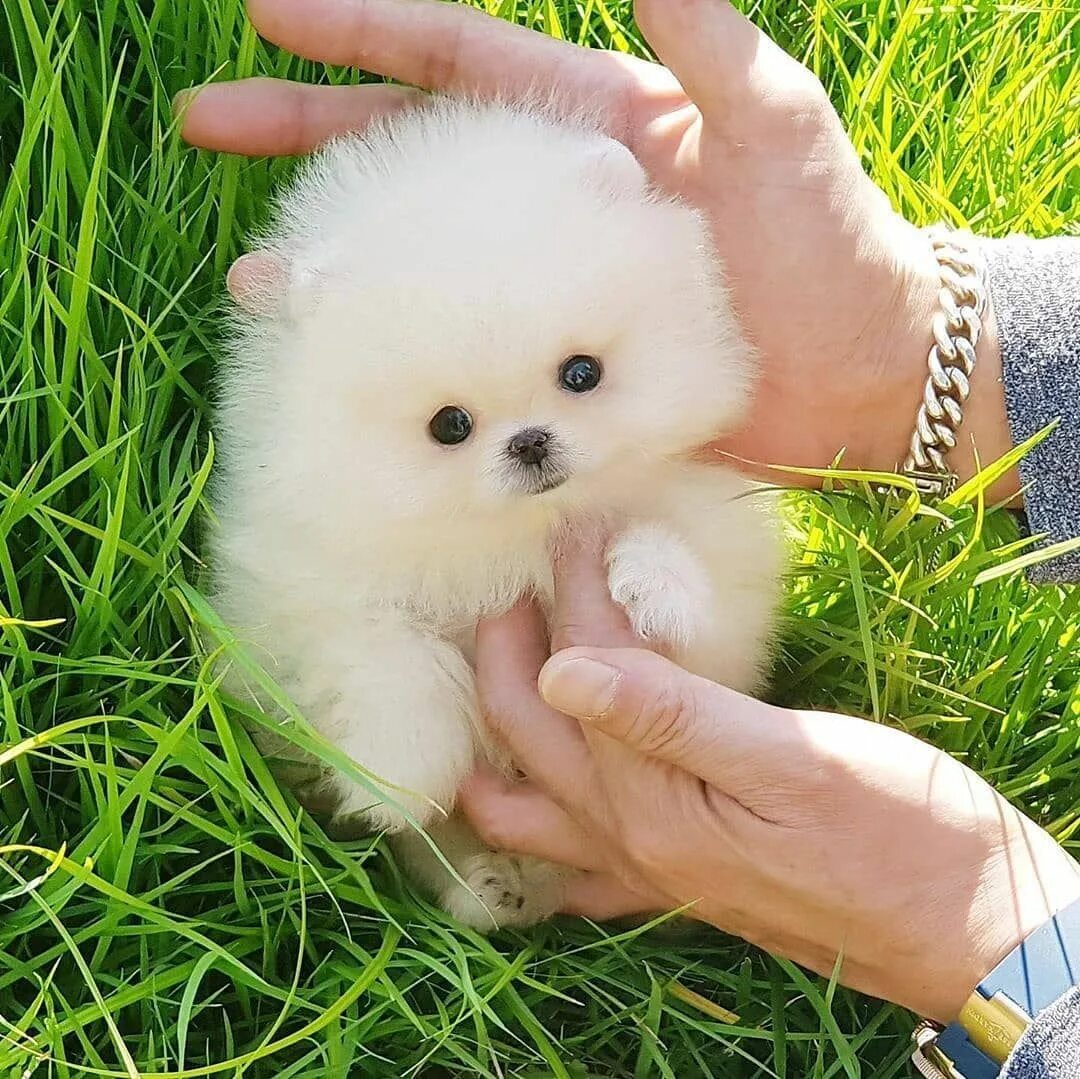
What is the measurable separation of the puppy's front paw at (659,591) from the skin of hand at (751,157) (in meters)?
0.31

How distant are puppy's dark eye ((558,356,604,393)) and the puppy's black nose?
69mm

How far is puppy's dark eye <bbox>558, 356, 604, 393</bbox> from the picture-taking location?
1414 mm

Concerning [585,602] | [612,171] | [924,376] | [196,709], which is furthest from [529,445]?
[924,376]

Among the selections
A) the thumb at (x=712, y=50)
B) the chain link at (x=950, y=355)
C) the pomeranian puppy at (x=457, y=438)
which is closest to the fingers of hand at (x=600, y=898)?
the pomeranian puppy at (x=457, y=438)

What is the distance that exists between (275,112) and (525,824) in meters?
1.13

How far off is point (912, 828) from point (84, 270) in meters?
1.28

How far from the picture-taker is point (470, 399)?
139 cm

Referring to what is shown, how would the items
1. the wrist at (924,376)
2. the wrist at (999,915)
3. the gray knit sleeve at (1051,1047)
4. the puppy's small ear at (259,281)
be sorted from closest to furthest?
the gray knit sleeve at (1051,1047) → the wrist at (999,915) → the puppy's small ear at (259,281) → the wrist at (924,376)

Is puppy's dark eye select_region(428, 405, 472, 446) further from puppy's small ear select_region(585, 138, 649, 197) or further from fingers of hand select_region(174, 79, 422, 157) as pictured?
fingers of hand select_region(174, 79, 422, 157)

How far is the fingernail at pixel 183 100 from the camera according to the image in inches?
70.9

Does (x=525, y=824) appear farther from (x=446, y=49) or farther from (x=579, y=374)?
(x=446, y=49)

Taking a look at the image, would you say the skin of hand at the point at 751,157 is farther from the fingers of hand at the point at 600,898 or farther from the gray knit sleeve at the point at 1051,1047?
the gray knit sleeve at the point at 1051,1047

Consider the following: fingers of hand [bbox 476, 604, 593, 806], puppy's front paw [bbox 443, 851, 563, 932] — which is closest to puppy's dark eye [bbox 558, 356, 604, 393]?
fingers of hand [bbox 476, 604, 593, 806]

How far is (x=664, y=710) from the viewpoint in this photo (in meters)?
1.38
